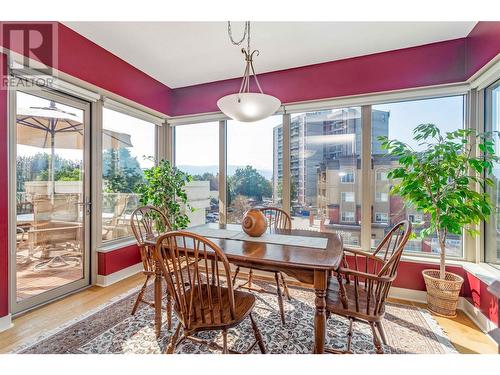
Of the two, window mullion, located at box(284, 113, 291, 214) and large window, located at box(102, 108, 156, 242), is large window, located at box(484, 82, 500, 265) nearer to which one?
window mullion, located at box(284, 113, 291, 214)

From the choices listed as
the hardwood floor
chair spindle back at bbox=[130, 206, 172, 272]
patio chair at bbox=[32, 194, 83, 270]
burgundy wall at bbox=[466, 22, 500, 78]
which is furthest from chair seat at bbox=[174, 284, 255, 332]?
burgundy wall at bbox=[466, 22, 500, 78]

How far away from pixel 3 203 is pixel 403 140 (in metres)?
3.92

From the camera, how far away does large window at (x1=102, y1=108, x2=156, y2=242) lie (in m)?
3.17

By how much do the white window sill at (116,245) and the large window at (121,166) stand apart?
8cm

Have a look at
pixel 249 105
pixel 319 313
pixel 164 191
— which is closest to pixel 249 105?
pixel 249 105

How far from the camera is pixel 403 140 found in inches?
113

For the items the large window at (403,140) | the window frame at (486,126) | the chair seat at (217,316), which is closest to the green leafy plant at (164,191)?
the chair seat at (217,316)

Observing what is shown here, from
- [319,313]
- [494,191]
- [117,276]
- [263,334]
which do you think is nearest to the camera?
[319,313]

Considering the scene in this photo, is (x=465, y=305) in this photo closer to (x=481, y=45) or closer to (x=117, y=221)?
(x=481, y=45)

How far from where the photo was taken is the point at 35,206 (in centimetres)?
246
